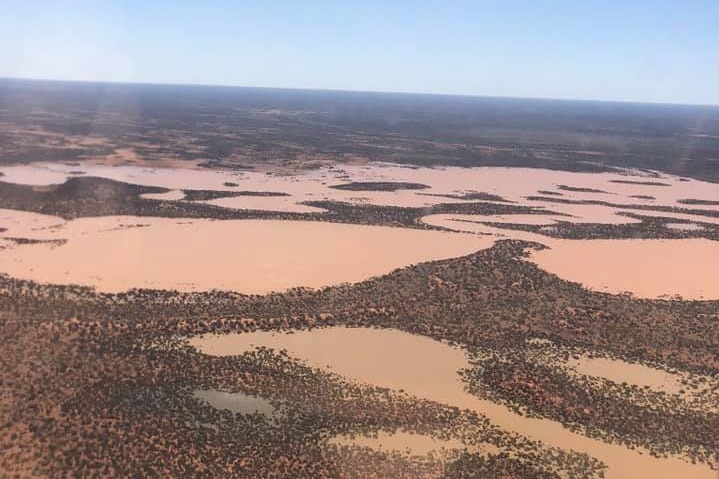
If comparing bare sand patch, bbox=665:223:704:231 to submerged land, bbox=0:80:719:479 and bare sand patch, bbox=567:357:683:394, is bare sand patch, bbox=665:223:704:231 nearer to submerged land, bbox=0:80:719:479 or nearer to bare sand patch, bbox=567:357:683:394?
submerged land, bbox=0:80:719:479

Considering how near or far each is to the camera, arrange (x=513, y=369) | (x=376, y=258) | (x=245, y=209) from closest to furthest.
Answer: (x=513, y=369) → (x=376, y=258) → (x=245, y=209)

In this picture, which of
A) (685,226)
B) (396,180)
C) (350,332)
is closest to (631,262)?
(685,226)

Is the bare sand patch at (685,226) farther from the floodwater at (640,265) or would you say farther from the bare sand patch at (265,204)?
the bare sand patch at (265,204)

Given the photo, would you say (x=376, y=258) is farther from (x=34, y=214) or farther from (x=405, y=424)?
(x=34, y=214)

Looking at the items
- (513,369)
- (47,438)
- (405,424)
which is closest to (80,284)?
(47,438)

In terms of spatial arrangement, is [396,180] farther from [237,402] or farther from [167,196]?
[237,402]

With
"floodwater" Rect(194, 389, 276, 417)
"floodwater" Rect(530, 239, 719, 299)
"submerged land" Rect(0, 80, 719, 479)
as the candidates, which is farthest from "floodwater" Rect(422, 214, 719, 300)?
"floodwater" Rect(194, 389, 276, 417)

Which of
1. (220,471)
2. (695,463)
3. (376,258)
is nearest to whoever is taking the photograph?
(220,471)
